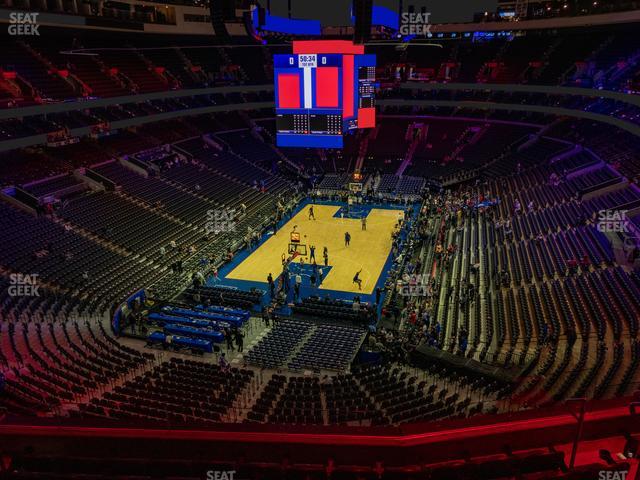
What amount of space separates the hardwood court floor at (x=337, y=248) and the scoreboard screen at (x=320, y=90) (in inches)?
278

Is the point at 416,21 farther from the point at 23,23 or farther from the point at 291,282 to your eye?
the point at 23,23

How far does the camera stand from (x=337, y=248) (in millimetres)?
30234

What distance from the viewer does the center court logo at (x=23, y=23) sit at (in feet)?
96.8

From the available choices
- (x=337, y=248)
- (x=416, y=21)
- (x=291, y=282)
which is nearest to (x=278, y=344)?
(x=291, y=282)

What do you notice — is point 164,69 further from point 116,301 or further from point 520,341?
point 520,341

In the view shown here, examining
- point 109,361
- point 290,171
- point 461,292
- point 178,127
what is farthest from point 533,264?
point 178,127

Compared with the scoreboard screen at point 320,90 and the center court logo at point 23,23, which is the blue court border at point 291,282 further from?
the center court logo at point 23,23

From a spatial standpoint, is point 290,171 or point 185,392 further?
point 290,171

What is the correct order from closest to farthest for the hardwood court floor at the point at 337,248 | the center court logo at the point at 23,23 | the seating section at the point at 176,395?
the seating section at the point at 176,395, the hardwood court floor at the point at 337,248, the center court logo at the point at 23,23

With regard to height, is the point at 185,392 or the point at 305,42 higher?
the point at 305,42

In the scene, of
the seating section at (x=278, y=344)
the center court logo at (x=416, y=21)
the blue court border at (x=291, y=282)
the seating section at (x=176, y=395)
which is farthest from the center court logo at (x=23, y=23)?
the center court logo at (x=416, y=21)

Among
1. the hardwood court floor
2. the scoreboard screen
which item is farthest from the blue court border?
the scoreboard screen

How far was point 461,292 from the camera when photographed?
2223 cm

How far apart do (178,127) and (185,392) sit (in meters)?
34.9
